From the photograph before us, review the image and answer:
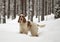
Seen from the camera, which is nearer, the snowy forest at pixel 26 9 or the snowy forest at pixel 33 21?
the snowy forest at pixel 33 21

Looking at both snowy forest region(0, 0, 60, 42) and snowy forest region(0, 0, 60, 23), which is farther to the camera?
snowy forest region(0, 0, 60, 23)

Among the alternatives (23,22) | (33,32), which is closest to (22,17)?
(23,22)

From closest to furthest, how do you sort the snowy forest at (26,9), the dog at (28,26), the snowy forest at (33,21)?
the snowy forest at (33,21) < the dog at (28,26) < the snowy forest at (26,9)

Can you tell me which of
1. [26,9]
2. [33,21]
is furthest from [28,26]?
[26,9]

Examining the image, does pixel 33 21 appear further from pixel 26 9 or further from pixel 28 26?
pixel 26 9

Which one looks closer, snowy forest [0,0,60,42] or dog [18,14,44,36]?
snowy forest [0,0,60,42]

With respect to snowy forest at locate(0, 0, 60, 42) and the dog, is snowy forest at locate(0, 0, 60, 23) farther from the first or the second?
the dog

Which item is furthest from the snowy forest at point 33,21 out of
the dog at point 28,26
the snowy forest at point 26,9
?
the dog at point 28,26

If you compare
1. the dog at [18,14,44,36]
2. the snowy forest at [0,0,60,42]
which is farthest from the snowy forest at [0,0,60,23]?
the dog at [18,14,44,36]

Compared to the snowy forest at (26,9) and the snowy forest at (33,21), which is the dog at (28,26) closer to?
the snowy forest at (33,21)

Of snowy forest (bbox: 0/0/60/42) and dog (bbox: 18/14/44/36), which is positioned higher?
dog (bbox: 18/14/44/36)

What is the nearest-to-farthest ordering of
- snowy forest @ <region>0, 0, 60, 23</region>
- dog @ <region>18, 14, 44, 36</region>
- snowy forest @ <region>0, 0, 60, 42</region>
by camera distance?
snowy forest @ <region>0, 0, 60, 42</region>, dog @ <region>18, 14, 44, 36</region>, snowy forest @ <region>0, 0, 60, 23</region>

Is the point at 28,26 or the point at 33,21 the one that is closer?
the point at 28,26

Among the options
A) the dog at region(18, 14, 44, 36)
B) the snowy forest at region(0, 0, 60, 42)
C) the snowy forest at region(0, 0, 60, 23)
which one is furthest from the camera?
the snowy forest at region(0, 0, 60, 23)
